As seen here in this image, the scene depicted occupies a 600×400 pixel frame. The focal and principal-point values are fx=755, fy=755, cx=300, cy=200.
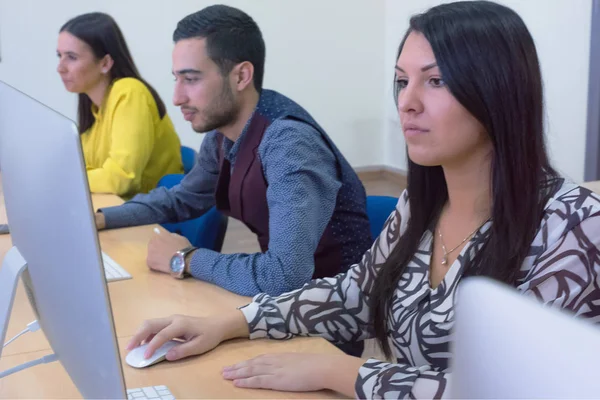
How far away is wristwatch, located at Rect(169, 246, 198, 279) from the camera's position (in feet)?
5.47

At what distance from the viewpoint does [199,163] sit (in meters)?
2.19

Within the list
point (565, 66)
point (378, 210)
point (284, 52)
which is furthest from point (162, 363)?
point (284, 52)

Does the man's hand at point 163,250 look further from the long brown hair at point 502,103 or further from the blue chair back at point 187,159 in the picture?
the blue chair back at point 187,159

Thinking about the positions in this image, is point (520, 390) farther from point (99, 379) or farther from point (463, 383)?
point (99, 379)

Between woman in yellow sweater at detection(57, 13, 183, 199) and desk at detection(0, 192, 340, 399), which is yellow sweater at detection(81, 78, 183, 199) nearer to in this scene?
woman in yellow sweater at detection(57, 13, 183, 199)

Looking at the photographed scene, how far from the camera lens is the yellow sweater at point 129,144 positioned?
2.56m

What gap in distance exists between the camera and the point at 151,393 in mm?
1126

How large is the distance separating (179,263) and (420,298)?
622 mm

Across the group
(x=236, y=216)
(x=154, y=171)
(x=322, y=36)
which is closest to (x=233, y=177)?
(x=236, y=216)

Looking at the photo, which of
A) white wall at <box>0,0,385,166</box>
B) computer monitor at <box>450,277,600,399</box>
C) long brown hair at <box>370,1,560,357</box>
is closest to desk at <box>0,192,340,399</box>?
long brown hair at <box>370,1,560,357</box>

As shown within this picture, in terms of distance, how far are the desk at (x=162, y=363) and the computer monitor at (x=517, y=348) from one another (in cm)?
72

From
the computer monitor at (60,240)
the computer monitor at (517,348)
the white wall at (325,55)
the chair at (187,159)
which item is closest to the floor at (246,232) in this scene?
the white wall at (325,55)

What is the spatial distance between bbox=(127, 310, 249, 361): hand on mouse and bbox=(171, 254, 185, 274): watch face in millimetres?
362

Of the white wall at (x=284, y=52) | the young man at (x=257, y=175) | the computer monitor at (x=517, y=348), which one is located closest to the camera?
the computer monitor at (x=517, y=348)
